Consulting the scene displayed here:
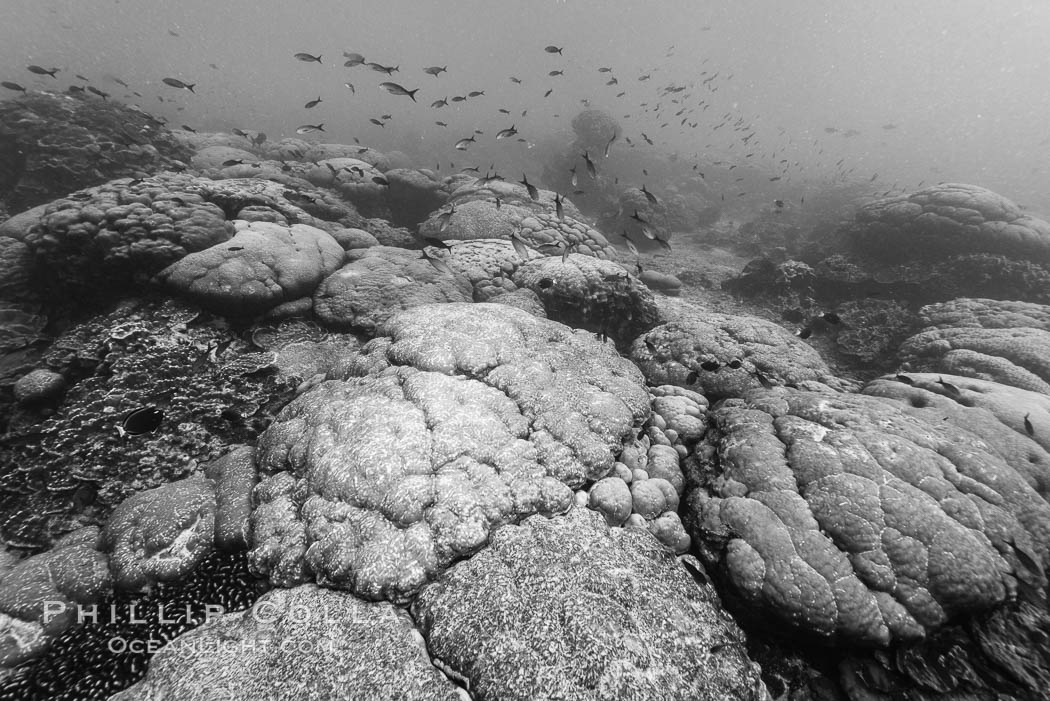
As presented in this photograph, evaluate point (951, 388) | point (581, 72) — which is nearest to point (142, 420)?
point (951, 388)

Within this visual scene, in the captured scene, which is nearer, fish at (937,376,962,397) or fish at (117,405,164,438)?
fish at (117,405,164,438)

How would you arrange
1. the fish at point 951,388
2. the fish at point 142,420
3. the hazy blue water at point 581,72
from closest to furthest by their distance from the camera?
the fish at point 142,420 → the fish at point 951,388 → the hazy blue water at point 581,72

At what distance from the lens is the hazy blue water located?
4244cm

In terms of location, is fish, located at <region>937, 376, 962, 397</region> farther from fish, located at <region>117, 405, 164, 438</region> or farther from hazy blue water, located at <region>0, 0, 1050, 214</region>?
hazy blue water, located at <region>0, 0, 1050, 214</region>

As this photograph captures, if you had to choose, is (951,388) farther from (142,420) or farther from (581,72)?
(581,72)

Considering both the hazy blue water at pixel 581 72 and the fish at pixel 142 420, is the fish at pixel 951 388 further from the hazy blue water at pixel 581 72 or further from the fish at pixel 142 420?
the hazy blue water at pixel 581 72

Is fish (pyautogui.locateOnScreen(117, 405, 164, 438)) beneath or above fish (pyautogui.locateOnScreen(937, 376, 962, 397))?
beneath

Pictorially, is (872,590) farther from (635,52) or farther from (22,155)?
(635,52)

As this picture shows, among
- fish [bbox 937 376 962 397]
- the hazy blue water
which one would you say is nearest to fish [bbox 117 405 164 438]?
fish [bbox 937 376 962 397]

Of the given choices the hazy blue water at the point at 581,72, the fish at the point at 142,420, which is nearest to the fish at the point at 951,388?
the fish at the point at 142,420

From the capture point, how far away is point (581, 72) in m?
69.1

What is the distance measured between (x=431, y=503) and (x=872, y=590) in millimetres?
3576

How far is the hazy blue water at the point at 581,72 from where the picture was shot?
139 ft

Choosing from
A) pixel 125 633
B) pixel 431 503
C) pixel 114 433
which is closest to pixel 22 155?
pixel 114 433
